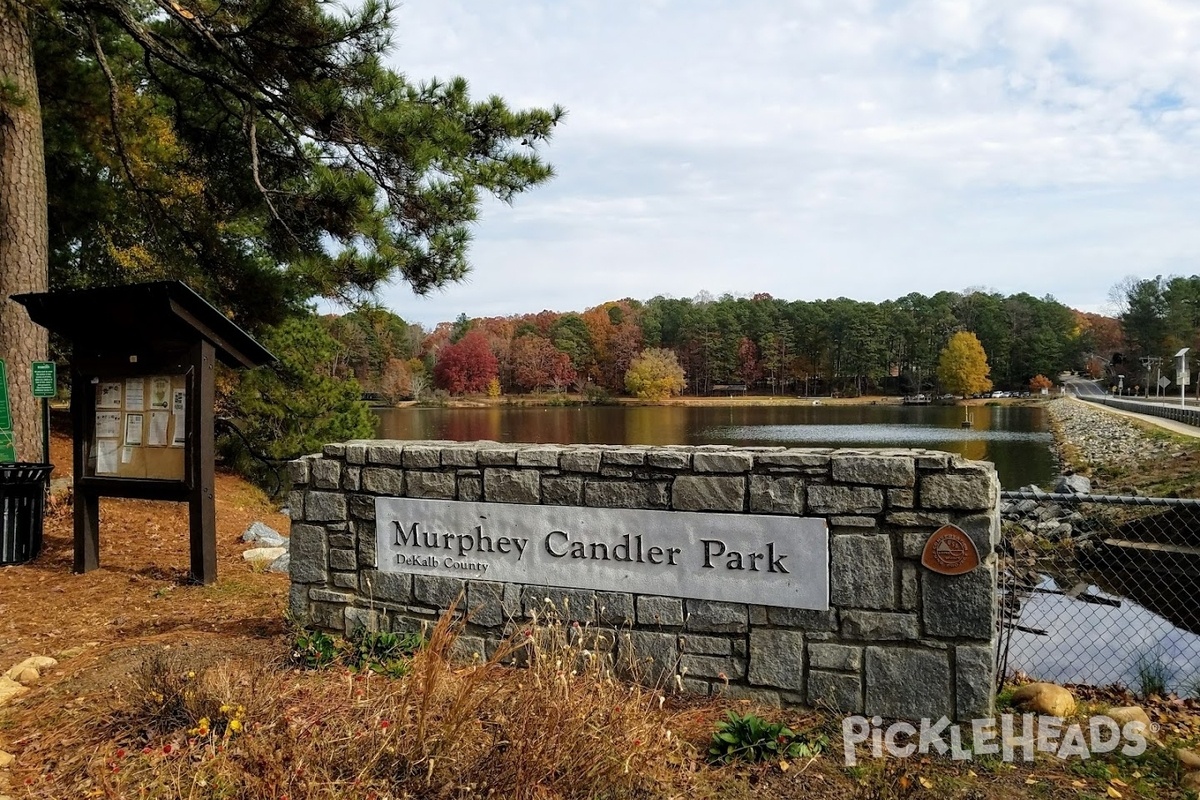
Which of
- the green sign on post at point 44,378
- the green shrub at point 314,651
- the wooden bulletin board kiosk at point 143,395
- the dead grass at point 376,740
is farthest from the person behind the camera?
the green sign on post at point 44,378

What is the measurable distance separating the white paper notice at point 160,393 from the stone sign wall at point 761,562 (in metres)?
2.36

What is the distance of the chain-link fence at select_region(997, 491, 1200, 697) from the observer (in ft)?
17.7

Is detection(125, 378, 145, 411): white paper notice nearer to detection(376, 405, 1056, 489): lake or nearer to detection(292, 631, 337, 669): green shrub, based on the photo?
detection(292, 631, 337, 669): green shrub

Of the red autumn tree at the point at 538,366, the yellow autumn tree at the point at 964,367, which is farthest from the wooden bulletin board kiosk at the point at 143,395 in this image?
the yellow autumn tree at the point at 964,367

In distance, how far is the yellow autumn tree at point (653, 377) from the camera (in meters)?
70.6

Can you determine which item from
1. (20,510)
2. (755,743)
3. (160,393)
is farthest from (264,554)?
(755,743)

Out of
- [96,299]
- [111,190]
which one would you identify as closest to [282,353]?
[111,190]

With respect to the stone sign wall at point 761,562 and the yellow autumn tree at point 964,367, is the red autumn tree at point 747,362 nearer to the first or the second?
the yellow autumn tree at point 964,367

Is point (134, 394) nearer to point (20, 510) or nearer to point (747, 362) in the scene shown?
point (20, 510)

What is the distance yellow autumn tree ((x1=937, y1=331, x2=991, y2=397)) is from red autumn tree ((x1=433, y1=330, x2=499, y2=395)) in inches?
1556

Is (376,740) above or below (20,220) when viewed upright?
below

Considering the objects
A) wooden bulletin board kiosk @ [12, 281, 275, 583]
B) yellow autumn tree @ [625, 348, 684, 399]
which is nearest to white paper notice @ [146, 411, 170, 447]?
wooden bulletin board kiosk @ [12, 281, 275, 583]

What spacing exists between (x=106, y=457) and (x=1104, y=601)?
9724mm

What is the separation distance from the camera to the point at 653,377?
232 ft
